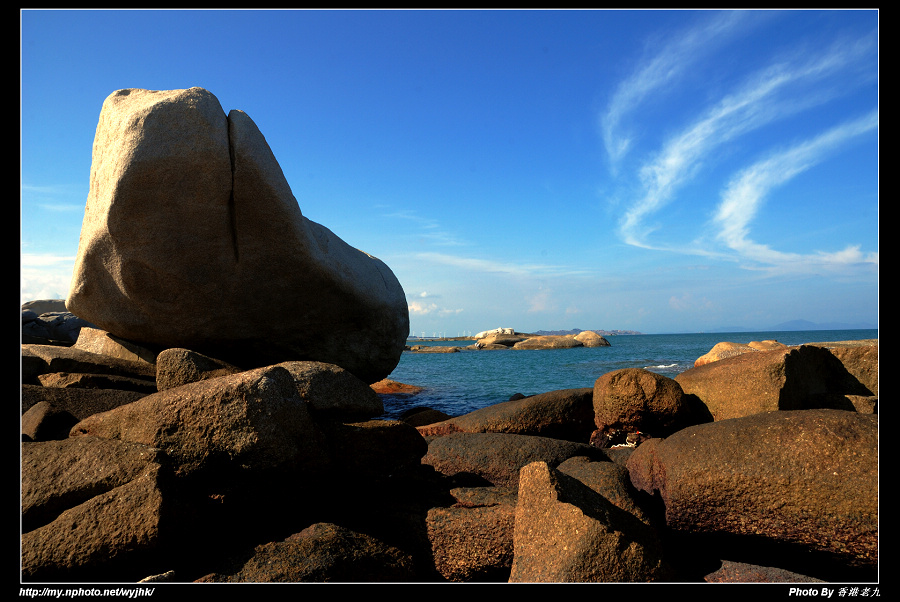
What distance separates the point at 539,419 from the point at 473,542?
3176mm

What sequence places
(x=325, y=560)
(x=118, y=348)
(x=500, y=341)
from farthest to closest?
(x=500, y=341), (x=118, y=348), (x=325, y=560)

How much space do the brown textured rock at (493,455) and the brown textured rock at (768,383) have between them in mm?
1848

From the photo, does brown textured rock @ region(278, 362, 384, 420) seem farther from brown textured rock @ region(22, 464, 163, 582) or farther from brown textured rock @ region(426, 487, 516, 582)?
brown textured rock @ region(22, 464, 163, 582)

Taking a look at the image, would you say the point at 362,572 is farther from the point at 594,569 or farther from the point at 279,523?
the point at 594,569

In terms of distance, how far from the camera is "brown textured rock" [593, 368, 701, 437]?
594 cm

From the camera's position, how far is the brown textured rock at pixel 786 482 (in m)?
3.03

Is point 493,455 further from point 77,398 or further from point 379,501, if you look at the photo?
point 77,398

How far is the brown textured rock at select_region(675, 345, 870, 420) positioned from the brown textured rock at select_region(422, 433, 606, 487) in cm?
185

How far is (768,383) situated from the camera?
5.50m

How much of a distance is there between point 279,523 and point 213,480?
1.55ft

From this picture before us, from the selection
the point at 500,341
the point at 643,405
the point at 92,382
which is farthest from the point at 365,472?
the point at 500,341

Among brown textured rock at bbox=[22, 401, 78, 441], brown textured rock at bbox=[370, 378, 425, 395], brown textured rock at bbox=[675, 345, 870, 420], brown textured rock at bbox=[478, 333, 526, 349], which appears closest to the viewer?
brown textured rock at bbox=[22, 401, 78, 441]

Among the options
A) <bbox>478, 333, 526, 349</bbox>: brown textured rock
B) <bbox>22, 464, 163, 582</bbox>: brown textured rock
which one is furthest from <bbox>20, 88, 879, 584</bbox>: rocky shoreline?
<bbox>478, 333, 526, 349</bbox>: brown textured rock
